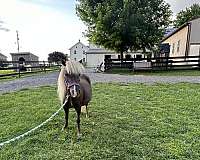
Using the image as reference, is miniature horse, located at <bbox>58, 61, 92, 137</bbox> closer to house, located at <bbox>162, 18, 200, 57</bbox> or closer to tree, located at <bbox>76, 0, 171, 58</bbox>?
tree, located at <bbox>76, 0, 171, 58</bbox>

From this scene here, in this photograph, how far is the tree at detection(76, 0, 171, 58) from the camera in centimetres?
2236

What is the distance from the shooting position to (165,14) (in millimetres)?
25328

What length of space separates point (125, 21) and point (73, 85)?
753 inches

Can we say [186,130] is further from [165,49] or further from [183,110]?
[165,49]

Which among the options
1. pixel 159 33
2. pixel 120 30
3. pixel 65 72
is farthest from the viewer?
pixel 159 33

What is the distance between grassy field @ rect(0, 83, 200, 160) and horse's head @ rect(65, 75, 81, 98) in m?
0.87

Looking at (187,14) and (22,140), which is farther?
(187,14)

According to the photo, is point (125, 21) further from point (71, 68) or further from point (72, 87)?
point (72, 87)

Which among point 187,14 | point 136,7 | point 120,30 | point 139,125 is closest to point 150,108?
point 139,125

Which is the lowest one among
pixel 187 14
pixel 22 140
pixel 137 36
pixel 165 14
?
pixel 22 140

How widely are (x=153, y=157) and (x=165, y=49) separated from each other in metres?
35.1

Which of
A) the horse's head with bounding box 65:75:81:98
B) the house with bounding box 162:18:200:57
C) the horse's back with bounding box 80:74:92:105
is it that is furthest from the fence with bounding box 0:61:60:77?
the house with bounding box 162:18:200:57

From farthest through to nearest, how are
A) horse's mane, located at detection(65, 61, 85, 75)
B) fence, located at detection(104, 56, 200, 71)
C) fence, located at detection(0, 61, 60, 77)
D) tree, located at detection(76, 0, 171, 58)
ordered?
1. tree, located at detection(76, 0, 171, 58)
2. fence, located at detection(104, 56, 200, 71)
3. fence, located at detection(0, 61, 60, 77)
4. horse's mane, located at detection(65, 61, 85, 75)

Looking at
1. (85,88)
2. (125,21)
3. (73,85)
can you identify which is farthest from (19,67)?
(73,85)
